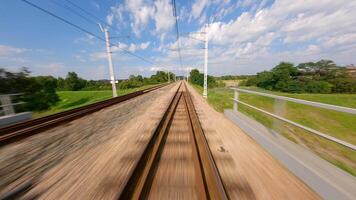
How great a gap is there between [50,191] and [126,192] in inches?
54.6

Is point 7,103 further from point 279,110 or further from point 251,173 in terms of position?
point 279,110

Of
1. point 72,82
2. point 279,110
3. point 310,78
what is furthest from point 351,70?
point 72,82

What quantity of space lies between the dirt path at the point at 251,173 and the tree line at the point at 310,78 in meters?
80.9

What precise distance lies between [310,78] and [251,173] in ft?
307

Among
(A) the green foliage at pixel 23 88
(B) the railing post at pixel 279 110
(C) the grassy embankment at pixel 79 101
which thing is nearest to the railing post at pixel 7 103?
(C) the grassy embankment at pixel 79 101

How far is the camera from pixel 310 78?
72.1 meters

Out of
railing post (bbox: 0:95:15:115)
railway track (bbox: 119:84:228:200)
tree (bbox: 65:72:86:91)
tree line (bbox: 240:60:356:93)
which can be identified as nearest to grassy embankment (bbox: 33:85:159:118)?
railing post (bbox: 0:95:15:115)

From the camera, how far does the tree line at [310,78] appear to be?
6188 centimetres

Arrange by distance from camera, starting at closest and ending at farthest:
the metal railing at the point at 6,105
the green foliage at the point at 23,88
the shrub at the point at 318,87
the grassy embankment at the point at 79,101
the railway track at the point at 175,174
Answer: the railway track at the point at 175,174 < the metal railing at the point at 6,105 < the grassy embankment at the point at 79,101 < the green foliage at the point at 23,88 < the shrub at the point at 318,87

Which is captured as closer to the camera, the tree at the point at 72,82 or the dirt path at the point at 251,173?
the dirt path at the point at 251,173

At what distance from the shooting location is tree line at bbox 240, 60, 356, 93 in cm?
6188

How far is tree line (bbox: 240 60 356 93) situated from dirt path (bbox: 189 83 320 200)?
8085 cm

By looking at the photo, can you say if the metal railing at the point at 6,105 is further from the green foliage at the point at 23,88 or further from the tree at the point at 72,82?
the tree at the point at 72,82

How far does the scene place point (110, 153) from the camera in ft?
12.6
